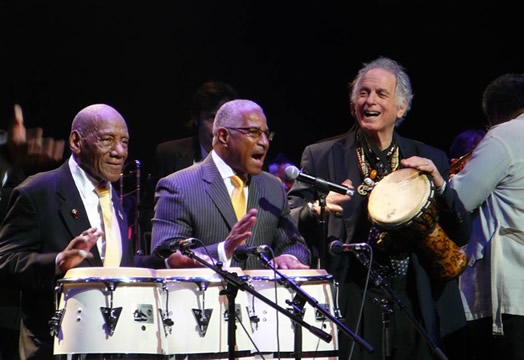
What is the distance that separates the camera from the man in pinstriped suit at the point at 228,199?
439 cm

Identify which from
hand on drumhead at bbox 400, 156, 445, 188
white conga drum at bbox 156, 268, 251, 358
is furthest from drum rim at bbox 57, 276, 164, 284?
hand on drumhead at bbox 400, 156, 445, 188

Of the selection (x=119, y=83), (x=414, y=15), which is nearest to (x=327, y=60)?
(x=414, y=15)

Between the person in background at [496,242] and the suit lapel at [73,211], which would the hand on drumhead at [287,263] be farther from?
the person in background at [496,242]

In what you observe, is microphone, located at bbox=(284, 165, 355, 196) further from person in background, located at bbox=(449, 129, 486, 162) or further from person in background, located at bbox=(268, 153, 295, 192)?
person in background, located at bbox=(268, 153, 295, 192)

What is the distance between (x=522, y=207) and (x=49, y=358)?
2.65 m

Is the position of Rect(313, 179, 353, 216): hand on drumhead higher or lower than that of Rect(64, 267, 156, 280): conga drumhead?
higher

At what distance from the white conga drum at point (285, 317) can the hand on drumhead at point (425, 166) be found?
2.50 ft

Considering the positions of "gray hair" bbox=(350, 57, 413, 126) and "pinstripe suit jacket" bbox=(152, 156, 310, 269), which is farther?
"gray hair" bbox=(350, 57, 413, 126)

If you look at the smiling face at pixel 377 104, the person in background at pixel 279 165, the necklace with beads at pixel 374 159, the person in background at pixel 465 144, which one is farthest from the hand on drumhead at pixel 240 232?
the person in background at pixel 279 165

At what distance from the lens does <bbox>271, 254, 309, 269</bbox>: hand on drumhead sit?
4.28 m

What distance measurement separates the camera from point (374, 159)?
488 centimetres

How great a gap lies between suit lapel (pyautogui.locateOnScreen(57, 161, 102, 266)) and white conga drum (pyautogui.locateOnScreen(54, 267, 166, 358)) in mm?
548

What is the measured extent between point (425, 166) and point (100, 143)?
1.72 m

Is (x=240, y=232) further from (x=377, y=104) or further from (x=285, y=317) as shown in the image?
(x=377, y=104)
